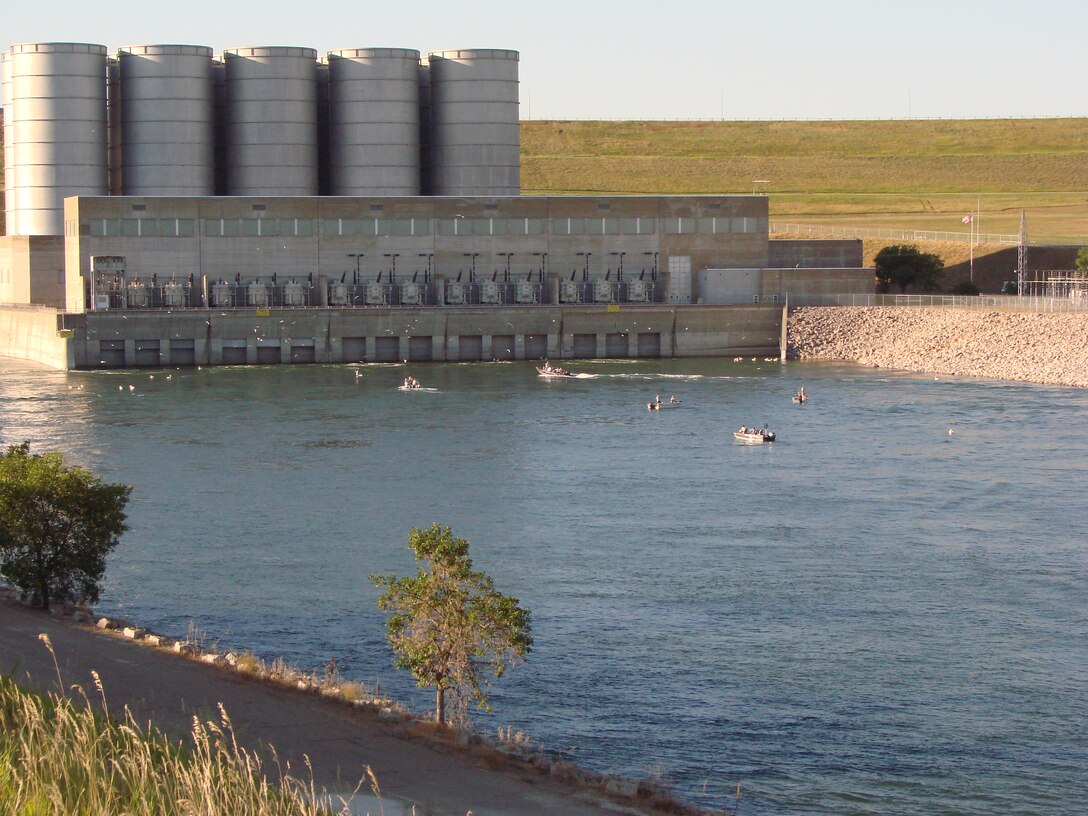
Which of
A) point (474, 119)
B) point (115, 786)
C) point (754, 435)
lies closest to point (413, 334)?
point (474, 119)

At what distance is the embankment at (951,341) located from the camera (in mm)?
82375

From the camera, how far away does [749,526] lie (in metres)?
44.4

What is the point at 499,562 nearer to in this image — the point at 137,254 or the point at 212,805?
the point at 212,805

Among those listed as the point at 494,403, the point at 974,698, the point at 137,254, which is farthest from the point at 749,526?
the point at 137,254

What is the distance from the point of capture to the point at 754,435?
61.0 metres

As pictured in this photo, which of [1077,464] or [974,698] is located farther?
[1077,464]

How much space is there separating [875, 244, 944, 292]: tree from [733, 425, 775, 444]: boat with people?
184 feet

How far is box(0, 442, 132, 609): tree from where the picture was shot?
109ft

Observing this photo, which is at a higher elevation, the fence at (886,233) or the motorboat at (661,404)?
the fence at (886,233)

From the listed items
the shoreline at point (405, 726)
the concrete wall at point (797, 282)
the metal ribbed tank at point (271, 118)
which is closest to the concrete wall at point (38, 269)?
the metal ribbed tank at point (271, 118)

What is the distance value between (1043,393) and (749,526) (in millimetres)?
35044

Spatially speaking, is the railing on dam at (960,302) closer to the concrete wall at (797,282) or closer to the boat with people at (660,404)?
the concrete wall at (797,282)

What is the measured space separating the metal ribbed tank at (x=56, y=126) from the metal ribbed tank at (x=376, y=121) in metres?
16.3

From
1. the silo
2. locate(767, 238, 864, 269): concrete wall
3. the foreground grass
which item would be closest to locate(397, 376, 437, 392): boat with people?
the silo
